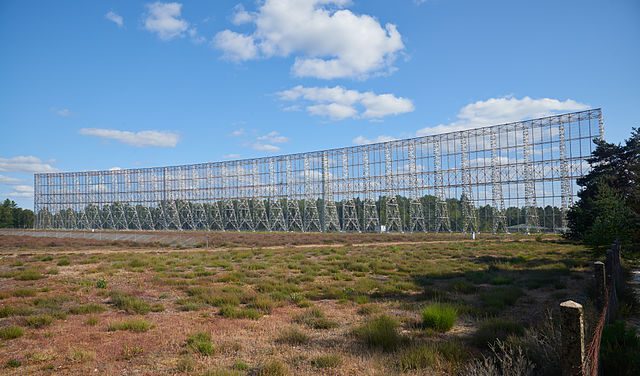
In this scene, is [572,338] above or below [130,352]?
above

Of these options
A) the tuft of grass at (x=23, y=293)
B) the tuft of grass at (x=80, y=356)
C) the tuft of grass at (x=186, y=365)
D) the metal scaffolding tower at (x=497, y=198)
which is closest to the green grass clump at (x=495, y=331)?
the tuft of grass at (x=186, y=365)

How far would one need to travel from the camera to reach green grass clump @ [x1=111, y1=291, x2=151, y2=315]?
11031mm

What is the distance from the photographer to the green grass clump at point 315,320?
9.14 metres

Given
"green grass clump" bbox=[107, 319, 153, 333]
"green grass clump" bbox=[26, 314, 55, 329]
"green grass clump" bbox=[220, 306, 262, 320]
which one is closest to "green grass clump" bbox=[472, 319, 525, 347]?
"green grass clump" bbox=[220, 306, 262, 320]

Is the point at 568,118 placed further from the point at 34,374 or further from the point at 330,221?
the point at 34,374

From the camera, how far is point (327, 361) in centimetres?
649

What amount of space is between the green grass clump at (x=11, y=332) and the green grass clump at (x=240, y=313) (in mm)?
4010

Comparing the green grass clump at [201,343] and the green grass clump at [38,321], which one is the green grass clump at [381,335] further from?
the green grass clump at [38,321]

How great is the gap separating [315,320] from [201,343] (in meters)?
2.68

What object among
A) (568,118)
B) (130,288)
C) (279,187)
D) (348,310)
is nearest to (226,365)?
(348,310)

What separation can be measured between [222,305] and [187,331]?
9.47ft

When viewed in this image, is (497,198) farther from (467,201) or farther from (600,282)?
(600,282)

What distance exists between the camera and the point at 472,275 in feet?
53.6

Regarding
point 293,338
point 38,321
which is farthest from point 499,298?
point 38,321
